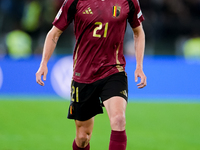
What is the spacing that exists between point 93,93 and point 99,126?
12.9ft

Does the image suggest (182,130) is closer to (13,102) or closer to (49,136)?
(49,136)

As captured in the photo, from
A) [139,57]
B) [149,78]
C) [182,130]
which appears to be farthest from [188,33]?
[139,57]

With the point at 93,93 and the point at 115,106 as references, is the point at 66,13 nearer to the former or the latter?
the point at 93,93

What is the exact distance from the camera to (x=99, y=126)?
9.03 meters

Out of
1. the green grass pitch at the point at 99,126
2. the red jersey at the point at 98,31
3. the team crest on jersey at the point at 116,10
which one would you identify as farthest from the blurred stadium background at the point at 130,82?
the team crest on jersey at the point at 116,10

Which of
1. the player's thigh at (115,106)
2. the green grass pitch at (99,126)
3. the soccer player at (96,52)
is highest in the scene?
the soccer player at (96,52)

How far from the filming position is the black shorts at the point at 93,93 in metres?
5.02

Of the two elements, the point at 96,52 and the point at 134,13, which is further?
the point at 134,13

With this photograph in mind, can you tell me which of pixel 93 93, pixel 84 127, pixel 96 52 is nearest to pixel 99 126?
pixel 84 127

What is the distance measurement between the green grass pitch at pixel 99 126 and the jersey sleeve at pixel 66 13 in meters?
2.32

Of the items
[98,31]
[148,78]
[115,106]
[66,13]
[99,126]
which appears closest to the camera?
[115,106]

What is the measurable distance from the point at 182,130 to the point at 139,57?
3601 mm

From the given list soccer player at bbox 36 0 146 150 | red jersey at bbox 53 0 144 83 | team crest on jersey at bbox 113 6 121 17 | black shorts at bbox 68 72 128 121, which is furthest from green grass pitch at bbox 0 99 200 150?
team crest on jersey at bbox 113 6 121 17

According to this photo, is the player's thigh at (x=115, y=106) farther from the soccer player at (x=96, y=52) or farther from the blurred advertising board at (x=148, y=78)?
the blurred advertising board at (x=148, y=78)
